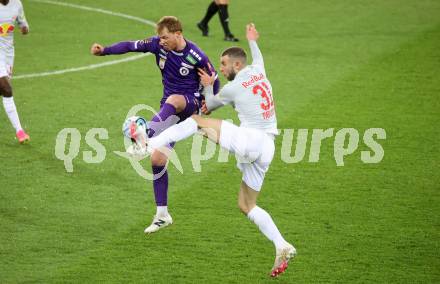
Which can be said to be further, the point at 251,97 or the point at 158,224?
the point at 158,224

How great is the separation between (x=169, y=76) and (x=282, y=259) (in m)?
2.81

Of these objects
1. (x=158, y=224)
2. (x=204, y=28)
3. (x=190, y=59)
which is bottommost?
(x=158, y=224)

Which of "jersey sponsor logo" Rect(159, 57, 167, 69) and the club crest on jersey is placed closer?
"jersey sponsor logo" Rect(159, 57, 167, 69)

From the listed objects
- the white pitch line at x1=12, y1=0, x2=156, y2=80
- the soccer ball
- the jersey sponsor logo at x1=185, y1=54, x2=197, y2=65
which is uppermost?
the white pitch line at x1=12, y1=0, x2=156, y2=80

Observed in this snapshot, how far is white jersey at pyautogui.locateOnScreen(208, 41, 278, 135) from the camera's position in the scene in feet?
25.2

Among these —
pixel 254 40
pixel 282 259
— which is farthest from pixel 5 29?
pixel 282 259

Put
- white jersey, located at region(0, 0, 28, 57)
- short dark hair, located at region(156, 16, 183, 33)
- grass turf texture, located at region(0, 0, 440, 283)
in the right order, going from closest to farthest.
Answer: grass turf texture, located at region(0, 0, 440, 283)
short dark hair, located at region(156, 16, 183, 33)
white jersey, located at region(0, 0, 28, 57)

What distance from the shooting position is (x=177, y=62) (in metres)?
9.00

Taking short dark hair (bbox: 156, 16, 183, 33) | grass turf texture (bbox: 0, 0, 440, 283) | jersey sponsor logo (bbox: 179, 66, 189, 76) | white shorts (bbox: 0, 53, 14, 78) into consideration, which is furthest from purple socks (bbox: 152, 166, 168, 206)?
white shorts (bbox: 0, 53, 14, 78)

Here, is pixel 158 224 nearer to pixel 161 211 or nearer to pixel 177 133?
pixel 161 211

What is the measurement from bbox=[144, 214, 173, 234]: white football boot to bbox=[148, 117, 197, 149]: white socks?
41.1 inches

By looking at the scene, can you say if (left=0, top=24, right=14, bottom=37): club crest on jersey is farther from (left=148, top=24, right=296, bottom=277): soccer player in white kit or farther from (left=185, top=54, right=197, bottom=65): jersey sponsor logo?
(left=148, top=24, right=296, bottom=277): soccer player in white kit

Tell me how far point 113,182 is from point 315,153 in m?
3.17

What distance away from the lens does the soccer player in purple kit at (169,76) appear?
8742 mm
